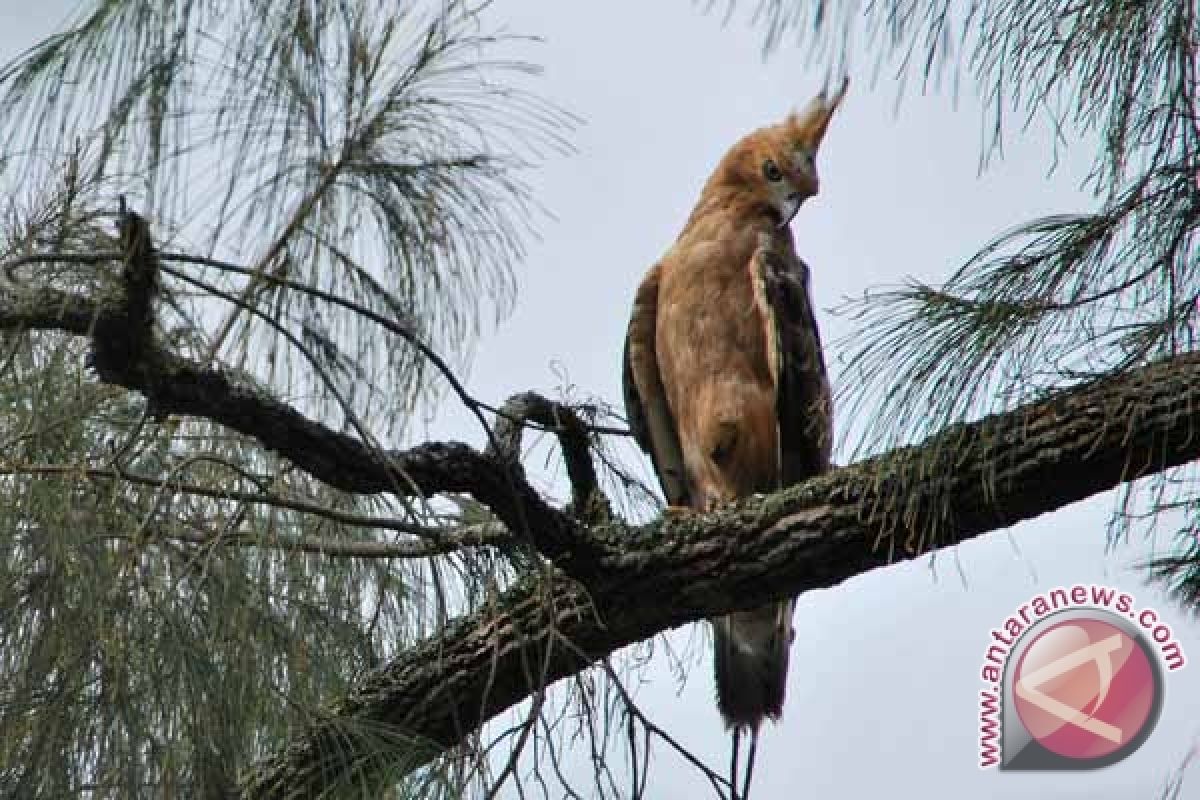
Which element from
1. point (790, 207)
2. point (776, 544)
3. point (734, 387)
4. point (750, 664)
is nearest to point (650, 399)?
point (734, 387)

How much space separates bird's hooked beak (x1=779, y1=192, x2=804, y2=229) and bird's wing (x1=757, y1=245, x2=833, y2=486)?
0.36m

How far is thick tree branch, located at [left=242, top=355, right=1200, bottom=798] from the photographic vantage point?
2723 millimetres

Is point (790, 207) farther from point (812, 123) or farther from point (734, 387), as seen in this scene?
point (734, 387)

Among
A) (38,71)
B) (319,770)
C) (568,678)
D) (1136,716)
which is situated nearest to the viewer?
(38,71)

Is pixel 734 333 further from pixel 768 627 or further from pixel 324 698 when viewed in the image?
pixel 324 698

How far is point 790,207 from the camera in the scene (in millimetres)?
4598

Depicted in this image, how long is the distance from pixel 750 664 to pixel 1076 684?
2.36 ft

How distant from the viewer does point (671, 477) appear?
14.2 ft

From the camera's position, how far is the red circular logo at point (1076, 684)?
4.06 m

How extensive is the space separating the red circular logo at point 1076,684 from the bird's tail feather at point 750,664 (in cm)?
50

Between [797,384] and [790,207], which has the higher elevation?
[790,207]

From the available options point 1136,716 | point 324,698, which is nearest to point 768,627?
point 1136,716

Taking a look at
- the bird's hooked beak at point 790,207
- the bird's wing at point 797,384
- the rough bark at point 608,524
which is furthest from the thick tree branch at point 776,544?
the bird's hooked beak at point 790,207

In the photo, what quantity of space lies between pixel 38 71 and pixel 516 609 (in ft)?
3.98
